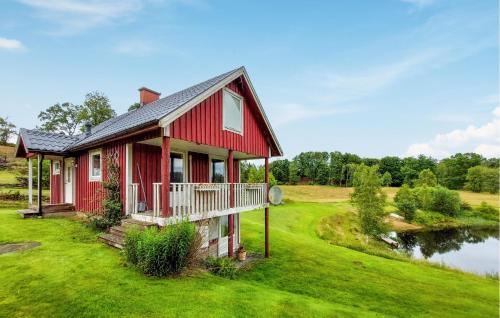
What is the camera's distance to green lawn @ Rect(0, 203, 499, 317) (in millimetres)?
4438

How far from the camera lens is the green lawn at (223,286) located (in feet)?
14.6

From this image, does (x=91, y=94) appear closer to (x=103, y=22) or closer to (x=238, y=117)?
(x=103, y=22)

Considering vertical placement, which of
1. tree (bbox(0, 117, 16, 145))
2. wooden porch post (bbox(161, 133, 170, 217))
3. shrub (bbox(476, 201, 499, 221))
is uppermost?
tree (bbox(0, 117, 16, 145))

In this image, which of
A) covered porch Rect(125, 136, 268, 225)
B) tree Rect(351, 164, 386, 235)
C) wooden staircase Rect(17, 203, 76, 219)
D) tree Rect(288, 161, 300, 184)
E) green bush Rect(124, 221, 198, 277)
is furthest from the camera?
tree Rect(288, 161, 300, 184)

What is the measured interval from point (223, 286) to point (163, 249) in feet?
5.33

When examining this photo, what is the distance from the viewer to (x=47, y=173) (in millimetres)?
20922

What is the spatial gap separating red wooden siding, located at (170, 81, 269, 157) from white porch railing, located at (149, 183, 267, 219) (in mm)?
1485

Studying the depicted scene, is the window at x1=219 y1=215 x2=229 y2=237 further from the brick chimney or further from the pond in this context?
the pond

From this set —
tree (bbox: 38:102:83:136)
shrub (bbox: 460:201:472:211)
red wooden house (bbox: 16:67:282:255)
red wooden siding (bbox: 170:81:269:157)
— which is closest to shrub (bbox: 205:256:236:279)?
red wooden house (bbox: 16:67:282:255)

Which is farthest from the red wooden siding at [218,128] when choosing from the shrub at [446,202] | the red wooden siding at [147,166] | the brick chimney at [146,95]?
the shrub at [446,202]

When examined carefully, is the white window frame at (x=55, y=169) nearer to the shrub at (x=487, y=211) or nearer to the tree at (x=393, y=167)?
the shrub at (x=487, y=211)

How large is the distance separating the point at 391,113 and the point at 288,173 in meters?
46.7

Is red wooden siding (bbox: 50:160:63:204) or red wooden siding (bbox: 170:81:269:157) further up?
red wooden siding (bbox: 170:81:269:157)

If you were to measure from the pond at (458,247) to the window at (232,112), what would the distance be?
18.2 m
